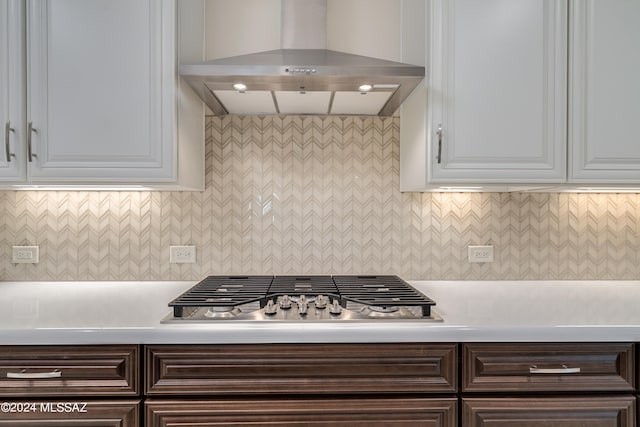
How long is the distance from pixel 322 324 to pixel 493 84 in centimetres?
103

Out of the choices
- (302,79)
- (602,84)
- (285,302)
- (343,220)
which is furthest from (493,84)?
→ (285,302)

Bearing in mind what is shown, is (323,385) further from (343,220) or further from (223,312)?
(343,220)

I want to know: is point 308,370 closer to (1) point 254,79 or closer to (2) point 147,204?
(1) point 254,79

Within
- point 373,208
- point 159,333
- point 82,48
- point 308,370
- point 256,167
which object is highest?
point 82,48

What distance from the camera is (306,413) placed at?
3.95 ft

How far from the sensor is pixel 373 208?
192 cm

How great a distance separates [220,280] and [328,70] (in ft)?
3.08

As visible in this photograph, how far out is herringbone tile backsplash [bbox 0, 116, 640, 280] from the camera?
188 cm

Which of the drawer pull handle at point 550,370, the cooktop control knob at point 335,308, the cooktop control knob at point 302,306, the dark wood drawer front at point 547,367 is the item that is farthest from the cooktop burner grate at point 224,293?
the drawer pull handle at point 550,370

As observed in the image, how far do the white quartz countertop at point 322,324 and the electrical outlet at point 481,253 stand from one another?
335 mm

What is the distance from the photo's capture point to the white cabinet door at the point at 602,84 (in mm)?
1514

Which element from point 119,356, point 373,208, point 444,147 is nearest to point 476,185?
point 444,147

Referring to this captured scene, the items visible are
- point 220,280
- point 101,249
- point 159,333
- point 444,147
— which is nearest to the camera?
point 159,333

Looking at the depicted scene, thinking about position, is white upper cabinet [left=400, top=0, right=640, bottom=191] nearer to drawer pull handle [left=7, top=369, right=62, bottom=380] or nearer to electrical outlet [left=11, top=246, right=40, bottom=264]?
drawer pull handle [left=7, top=369, right=62, bottom=380]
